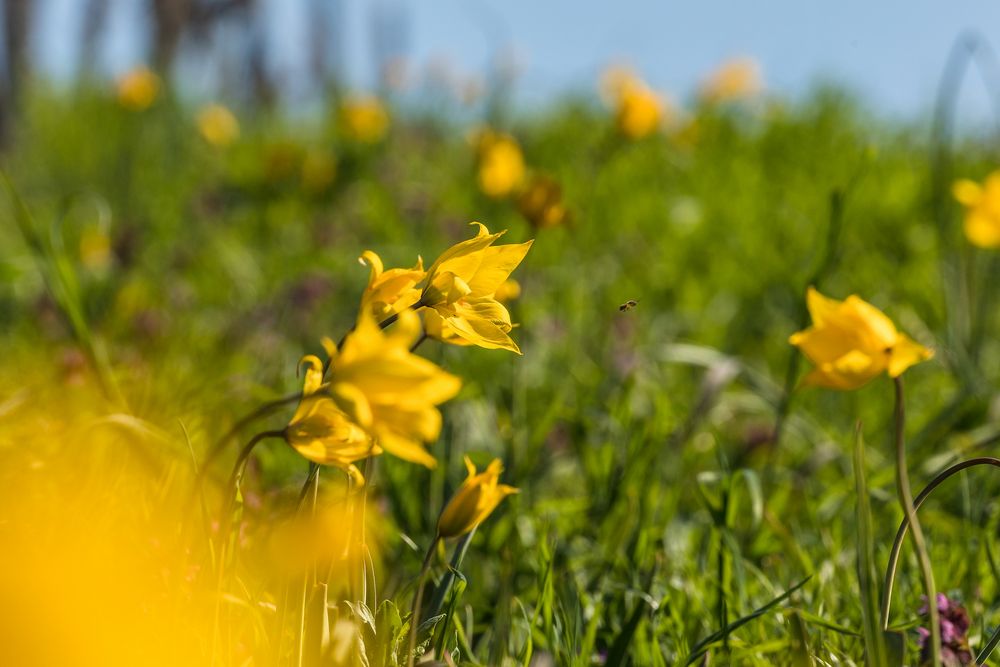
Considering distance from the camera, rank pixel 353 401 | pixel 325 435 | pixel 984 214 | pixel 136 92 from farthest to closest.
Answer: pixel 136 92 → pixel 984 214 → pixel 325 435 → pixel 353 401

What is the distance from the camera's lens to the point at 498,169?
2.78 m

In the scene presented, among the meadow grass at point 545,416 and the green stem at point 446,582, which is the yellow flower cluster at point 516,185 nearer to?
the meadow grass at point 545,416

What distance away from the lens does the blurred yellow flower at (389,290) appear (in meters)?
1.01

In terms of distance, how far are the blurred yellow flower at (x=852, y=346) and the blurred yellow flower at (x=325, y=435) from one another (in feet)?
1.76

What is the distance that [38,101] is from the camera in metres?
9.18

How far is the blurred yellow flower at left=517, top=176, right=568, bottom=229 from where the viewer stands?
198cm

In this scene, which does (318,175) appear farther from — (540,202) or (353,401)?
(353,401)

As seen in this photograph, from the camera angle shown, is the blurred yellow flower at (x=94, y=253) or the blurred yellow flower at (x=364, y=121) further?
the blurred yellow flower at (x=364, y=121)

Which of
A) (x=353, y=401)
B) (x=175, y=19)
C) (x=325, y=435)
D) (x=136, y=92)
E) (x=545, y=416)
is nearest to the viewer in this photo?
(x=353, y=401)

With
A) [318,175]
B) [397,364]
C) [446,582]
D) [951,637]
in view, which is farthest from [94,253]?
[951,637]

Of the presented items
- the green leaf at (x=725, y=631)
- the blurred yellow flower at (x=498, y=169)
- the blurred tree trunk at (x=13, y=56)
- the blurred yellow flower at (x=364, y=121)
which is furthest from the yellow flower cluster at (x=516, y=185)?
the blurred tree trunk at (x=13, y=56)

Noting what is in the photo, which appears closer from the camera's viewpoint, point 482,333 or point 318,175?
point 482,333

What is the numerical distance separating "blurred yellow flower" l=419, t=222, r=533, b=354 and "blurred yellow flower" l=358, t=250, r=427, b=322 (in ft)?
0.10

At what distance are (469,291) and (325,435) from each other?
0.22m
